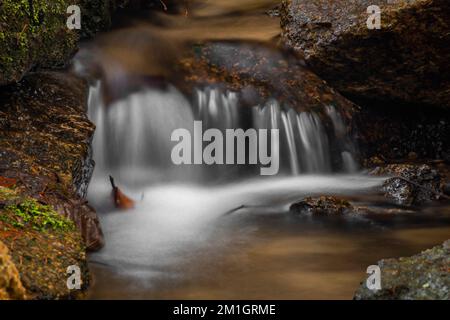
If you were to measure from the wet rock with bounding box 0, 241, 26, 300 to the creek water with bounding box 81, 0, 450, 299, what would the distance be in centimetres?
74

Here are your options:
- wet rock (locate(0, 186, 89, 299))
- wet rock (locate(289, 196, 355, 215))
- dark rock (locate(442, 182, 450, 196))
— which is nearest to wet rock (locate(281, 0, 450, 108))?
dark rock (locate(442, 182, 450, 196))

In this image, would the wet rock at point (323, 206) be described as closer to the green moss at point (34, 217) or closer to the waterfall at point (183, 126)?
the waterfall at point (183, 126)

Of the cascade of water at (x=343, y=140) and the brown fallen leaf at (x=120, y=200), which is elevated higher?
the cascade of water at (x=343, y=140)

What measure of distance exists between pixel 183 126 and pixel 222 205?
135cm

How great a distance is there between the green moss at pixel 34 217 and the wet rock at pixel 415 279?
72.2 inches

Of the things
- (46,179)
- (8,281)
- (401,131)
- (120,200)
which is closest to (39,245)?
(8,281)

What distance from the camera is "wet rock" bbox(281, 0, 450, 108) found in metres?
6.34

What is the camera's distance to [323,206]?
502 cm

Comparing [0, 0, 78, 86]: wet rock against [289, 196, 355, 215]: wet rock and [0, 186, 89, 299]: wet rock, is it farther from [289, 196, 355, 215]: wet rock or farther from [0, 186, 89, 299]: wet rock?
[289, 196, 355, 215]: wet rock

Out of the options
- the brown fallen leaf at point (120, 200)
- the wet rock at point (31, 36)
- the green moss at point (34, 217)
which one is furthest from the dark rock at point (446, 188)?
the wet rock at point (31, 36)

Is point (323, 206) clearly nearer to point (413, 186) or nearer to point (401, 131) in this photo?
point (413, 186)

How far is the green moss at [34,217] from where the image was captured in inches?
136

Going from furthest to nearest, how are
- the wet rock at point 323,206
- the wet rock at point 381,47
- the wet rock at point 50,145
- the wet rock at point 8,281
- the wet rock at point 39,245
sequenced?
the wet rock at point 381,47
the wet rock at point 323,206
the wet rock at point 50,145
the wet rock at point 39,245
the wet rock at point 8,281

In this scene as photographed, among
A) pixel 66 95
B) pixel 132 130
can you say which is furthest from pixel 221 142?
pixel 66 95
